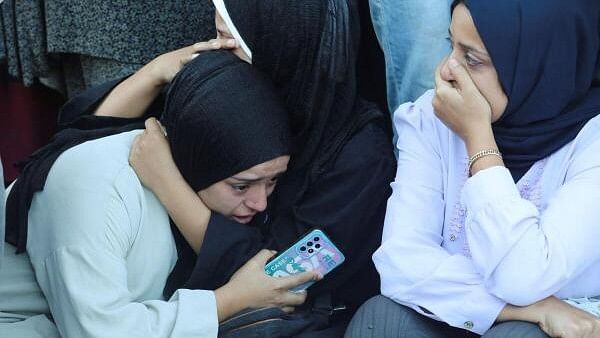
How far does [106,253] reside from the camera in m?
2.34

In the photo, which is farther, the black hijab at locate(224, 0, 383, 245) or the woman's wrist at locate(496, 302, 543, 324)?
the black hijab at locate(224, 0, 383, 245)

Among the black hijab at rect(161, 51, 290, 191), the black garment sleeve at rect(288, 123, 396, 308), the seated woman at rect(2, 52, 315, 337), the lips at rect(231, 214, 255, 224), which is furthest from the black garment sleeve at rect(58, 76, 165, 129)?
the black garment sleeve at rect(288, 123, 396, 308)

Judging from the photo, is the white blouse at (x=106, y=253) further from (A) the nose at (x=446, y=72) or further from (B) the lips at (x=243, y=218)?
(A) the nose at (x=446, y=72)

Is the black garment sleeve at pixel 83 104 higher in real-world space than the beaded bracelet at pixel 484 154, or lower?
lower

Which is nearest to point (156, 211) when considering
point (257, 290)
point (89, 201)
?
point (89, 201)

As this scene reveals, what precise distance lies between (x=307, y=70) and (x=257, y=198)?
0.34 meters

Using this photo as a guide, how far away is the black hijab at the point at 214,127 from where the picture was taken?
245 centimetres

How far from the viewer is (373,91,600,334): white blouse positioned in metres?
2.12

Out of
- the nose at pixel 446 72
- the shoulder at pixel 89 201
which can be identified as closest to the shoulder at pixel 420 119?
the nose at pixel 446 72

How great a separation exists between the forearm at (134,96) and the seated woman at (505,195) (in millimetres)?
768

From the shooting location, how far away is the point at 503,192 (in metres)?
2.16

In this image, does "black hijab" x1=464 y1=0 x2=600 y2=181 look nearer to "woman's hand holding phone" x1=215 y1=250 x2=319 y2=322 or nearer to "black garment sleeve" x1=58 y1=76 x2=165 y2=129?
Result: "woman's hand holding phone" x1=215 y1=250 x2=319 y2=322

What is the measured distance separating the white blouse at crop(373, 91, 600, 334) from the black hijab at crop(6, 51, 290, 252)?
327 millimetres

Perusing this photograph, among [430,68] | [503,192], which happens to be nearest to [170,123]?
[430,68]
